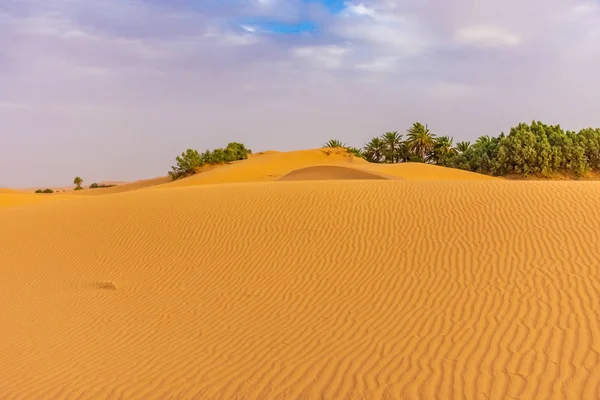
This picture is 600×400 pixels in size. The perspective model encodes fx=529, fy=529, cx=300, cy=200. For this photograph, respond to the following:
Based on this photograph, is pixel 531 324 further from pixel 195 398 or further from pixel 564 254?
pixel 195 398

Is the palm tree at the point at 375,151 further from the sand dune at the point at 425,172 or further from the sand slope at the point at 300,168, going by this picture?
the sand dune at the point at 425,172

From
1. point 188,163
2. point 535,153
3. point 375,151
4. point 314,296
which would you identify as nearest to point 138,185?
point 188,163

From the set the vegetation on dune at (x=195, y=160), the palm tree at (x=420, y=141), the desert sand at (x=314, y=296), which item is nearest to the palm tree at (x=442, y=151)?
the palm tree at (x=420, y=141)

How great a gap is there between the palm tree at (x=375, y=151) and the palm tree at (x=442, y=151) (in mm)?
6149

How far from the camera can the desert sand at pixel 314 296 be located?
251 inches

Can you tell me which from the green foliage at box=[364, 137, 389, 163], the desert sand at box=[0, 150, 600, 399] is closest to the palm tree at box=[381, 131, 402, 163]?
the green foliage at box=[364, 137, 389, 163]

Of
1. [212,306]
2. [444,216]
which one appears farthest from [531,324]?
[444,216]

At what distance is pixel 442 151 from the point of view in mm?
57500

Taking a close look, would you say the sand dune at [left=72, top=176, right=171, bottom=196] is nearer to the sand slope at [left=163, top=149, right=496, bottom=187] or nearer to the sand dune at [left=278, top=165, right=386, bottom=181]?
the sand slope at [left=163, top=149, right=496, bottom=187]

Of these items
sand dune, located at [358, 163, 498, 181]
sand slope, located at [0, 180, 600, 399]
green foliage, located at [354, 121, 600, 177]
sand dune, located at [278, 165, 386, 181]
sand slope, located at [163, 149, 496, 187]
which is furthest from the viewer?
green foliage, located at [354, 121, 600, 177]

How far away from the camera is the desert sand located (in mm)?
6387

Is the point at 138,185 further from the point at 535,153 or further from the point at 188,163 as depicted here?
the point at 535,153

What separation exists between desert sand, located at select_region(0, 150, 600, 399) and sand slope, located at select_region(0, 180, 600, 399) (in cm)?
4

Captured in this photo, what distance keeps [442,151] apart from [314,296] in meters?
50.4
